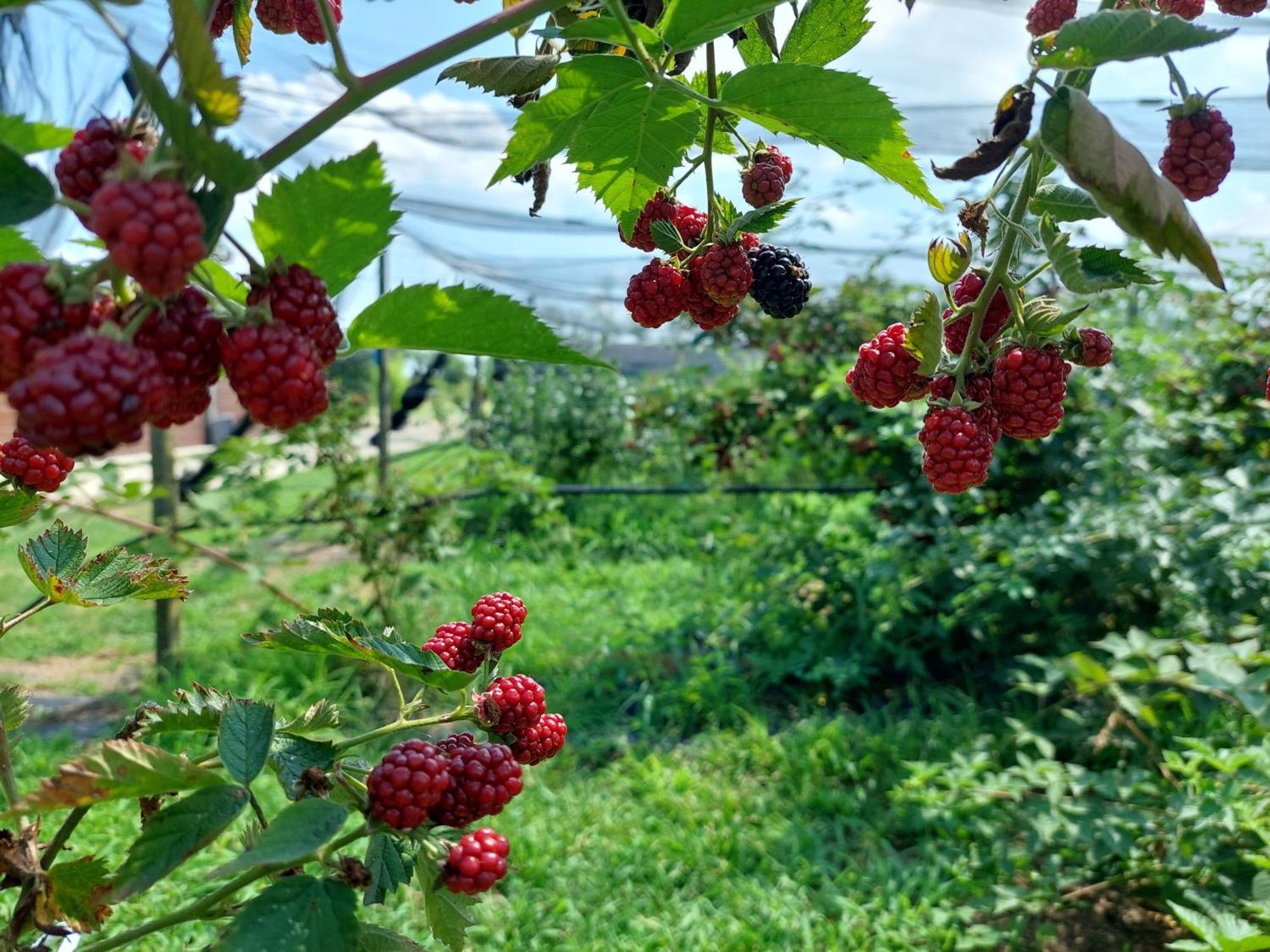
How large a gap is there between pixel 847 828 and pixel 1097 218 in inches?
93.6

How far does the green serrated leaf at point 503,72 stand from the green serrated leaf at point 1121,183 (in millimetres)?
374

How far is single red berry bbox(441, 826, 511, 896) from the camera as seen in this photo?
0.49m

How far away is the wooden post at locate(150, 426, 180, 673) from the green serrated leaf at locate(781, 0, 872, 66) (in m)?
2.76

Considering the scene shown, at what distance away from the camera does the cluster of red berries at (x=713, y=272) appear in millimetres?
729

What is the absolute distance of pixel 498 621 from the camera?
0.66 m

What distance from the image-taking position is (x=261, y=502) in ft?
10.6

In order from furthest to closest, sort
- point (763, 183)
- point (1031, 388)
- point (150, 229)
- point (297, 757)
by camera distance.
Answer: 1. point (763, 183)
2. point (1031, 388)
3. point (297, 757)
4. point (150, 229)

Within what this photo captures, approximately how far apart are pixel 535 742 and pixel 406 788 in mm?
127

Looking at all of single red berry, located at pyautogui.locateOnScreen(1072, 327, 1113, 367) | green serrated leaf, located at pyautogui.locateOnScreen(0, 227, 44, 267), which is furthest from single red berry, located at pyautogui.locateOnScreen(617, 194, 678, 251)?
green serrated leaf, located at pyautogui.locateOnScreen(0, 227, 44, 267)

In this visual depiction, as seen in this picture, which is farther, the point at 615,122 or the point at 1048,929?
the point at 1048,929

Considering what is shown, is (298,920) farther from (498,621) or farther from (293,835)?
(498,621)

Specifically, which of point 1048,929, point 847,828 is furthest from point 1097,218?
point 847,828

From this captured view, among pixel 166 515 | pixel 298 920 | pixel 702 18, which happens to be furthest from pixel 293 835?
pixel 166 515

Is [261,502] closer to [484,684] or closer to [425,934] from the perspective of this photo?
[425,934]
